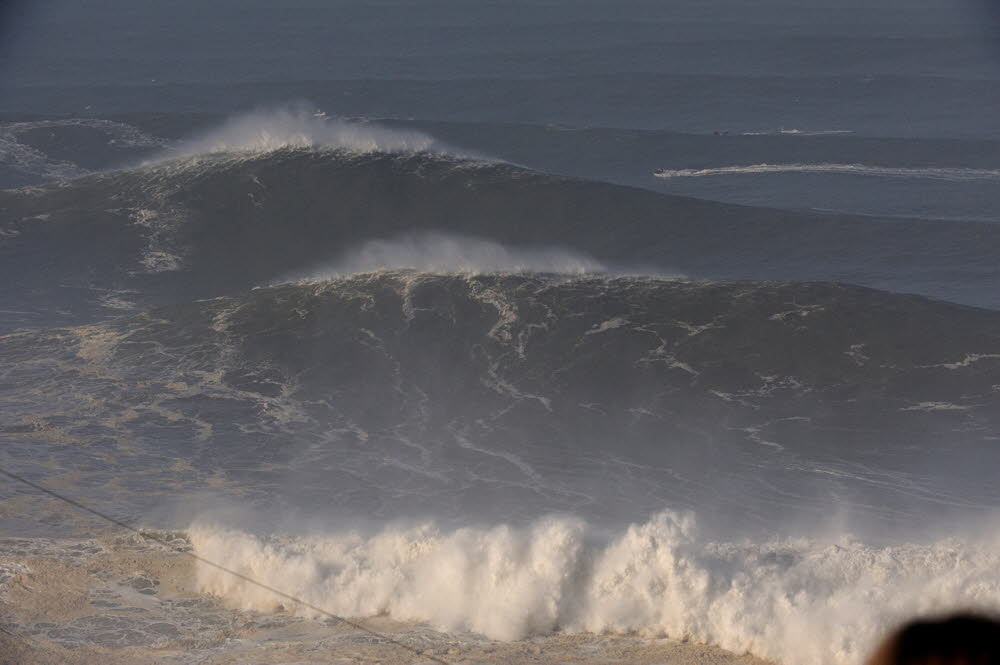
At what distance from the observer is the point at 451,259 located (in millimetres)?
20859

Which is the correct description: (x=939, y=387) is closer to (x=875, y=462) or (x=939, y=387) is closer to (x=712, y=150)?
(x=875, y=462)

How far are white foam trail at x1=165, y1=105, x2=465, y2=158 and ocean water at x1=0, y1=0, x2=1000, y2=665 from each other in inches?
5.5

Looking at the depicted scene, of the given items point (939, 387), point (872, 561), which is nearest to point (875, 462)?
point (939, 387)

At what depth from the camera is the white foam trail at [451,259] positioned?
20359 millimetres

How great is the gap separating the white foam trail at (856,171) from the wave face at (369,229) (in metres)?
7.11

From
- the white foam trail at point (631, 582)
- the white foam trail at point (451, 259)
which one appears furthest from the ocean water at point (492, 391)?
the white foam trail at point (451, 259)

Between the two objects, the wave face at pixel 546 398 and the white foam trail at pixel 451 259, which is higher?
the white foam trail at pixel 451 259

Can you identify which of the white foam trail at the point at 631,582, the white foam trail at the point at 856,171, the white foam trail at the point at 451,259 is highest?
the white foam trail at the point at 856,171

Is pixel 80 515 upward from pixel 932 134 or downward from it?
downward

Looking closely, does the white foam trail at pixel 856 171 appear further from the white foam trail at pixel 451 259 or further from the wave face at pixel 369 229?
the white foam trail at pixel 451 259

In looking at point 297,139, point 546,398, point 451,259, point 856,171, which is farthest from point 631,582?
point 856,171

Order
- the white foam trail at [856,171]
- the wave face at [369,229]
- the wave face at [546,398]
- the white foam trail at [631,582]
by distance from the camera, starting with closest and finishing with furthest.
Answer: the white foam trail at [631,582] → the wave face at [546,398] → the wave face at [369,229] → the white foam trail at [856,171]

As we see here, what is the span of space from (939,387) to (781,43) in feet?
165

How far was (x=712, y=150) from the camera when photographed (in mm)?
37031
